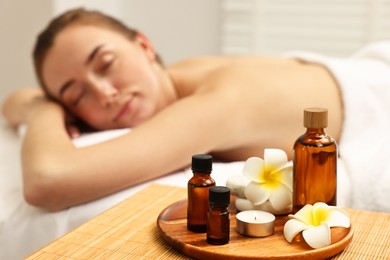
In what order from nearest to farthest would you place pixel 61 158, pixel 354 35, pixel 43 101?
pixel 61 158
pixel 43 101
pixel 354 35

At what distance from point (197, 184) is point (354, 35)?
1.92 metres

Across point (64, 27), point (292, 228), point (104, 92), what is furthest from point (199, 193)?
point (64, 27)

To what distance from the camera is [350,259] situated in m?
0.93

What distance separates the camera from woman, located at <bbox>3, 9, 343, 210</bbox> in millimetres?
1432

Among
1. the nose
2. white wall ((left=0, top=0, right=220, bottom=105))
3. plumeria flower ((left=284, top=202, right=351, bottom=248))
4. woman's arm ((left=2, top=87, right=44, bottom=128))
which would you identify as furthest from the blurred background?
plumeria flower ((left=284, top=202, right=351, bottom=248))

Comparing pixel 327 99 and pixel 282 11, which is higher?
pixel 282 11

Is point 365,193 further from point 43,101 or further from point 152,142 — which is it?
point 43,101

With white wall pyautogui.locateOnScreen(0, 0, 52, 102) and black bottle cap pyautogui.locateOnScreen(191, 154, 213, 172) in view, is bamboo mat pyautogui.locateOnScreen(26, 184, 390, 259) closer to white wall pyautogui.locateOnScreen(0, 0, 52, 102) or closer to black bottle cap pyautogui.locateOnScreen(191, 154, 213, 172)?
black bottle cap pyautogui.locateOnScreen(191, 154, 213, 172)

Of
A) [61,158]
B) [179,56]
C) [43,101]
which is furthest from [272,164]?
[179,56]

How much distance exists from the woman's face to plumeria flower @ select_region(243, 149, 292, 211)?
0.79 metres

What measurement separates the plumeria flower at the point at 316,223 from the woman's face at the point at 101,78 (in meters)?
0.88

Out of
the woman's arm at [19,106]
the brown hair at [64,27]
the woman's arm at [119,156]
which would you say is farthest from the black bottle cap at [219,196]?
the woman's arm at [19,106]

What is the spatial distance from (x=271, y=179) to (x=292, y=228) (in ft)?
0.44

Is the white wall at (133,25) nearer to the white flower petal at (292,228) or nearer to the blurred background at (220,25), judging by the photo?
the blurred background at (220,25)
